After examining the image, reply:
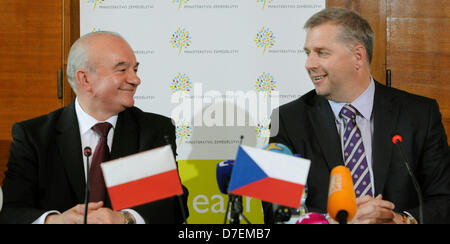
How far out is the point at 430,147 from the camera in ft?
7.90

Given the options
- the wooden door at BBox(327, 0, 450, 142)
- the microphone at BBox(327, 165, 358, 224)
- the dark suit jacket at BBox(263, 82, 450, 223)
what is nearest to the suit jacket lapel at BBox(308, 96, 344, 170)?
the dark suit jacket at BBox(263, 82, 450, 223)

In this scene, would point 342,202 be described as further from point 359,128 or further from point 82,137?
point 82,137

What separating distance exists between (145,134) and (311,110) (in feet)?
2.82

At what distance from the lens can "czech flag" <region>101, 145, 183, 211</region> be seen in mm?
1479

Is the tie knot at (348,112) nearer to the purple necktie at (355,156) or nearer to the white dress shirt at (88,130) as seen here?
the purple necktie at (355,156)

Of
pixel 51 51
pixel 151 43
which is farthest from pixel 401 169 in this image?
pixel 51 51

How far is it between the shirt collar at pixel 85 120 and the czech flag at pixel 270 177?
47.1 inches

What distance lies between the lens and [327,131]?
2430 mm

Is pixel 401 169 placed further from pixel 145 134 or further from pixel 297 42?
pixel 297 42

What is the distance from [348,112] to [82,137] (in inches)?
52.5

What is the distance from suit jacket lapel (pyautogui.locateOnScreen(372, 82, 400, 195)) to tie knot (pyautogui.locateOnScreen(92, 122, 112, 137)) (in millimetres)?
1301

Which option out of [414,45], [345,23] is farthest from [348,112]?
[414,45]

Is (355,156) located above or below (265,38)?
below
